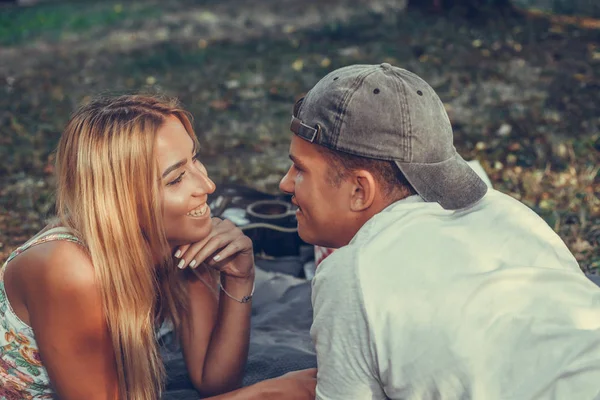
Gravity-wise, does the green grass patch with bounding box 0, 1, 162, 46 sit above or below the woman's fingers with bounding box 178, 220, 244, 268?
below

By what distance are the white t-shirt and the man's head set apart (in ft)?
0.61

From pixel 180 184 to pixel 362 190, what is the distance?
2.43 feet

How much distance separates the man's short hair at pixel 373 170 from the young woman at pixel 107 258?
60 centimetres

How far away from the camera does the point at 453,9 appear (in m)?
10.9

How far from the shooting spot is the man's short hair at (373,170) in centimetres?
236

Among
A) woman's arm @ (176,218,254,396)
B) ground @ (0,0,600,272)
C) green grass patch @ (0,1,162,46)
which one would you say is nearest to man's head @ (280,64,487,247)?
woman's arm @ (176,218,254,396)

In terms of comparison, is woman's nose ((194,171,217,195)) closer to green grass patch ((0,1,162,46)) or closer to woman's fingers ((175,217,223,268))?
woman's fingers ((175,217,223,268))

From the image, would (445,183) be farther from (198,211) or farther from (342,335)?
(198,211)

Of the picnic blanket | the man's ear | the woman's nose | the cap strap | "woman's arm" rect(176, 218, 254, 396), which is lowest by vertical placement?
the picnic blanket

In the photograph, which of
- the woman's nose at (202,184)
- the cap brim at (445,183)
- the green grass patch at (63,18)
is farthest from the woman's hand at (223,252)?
the green grass patch at (63,18)

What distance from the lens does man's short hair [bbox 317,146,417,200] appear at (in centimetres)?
236

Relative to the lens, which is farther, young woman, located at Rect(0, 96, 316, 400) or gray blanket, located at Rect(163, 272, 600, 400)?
gray blanket, located at Rect(163, 272, 600, 400)

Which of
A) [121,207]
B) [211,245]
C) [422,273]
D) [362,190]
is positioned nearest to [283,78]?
[211,245]

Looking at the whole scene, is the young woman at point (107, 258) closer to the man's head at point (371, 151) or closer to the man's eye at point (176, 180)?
the man's eye at point (176, 180)
